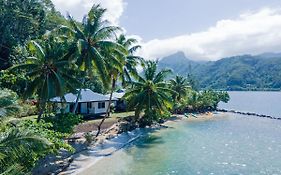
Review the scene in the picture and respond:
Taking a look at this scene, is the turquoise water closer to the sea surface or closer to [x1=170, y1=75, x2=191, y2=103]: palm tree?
[x1=170, y1=75, x2=191, y2=103]: palm tree

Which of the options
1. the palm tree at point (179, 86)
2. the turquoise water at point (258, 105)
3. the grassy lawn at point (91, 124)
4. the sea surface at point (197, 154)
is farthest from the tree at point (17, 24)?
the turquoise water at point (258, 105)

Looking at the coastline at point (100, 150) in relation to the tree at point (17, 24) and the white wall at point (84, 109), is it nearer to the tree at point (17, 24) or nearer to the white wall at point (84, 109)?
the white wall at point (84, 109)

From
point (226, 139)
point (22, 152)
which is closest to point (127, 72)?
point (226, 139)

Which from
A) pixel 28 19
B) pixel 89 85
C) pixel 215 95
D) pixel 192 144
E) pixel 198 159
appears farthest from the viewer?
pixel 215 95

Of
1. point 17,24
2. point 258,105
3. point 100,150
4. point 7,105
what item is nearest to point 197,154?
point 100,150

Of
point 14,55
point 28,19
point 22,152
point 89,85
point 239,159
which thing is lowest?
point 239,159

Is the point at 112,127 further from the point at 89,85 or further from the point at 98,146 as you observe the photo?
the point at 89,85
